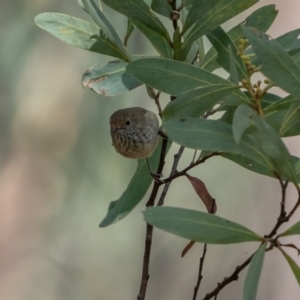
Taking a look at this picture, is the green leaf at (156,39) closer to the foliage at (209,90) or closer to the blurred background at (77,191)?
the foliage at (209,90)

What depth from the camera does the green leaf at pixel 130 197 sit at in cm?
66

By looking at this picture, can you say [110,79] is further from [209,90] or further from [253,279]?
[253,279]

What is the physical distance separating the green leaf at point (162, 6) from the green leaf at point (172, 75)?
133mm

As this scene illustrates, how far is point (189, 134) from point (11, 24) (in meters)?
0.94

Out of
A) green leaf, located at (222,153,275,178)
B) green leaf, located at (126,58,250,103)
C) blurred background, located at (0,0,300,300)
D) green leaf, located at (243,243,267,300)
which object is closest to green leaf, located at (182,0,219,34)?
green leaf, located at (126,58,250,103)

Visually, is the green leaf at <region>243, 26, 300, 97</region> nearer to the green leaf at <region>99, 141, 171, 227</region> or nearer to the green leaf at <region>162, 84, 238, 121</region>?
the green leaf at <region>162, 84, 238, 121</region>

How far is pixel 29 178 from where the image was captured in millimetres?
1283

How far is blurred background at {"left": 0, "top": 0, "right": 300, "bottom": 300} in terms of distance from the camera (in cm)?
126

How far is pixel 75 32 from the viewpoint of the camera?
0.68 meters

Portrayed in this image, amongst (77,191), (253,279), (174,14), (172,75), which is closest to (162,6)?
(174,14)

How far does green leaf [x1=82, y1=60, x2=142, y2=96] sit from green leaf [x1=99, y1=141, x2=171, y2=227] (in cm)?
15

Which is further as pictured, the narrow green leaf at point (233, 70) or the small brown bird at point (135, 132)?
the small brown bird at point (135, 132)

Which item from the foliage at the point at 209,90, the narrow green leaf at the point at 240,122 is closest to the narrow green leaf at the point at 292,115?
the foliage at the point at 209,90

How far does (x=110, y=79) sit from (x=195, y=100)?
0.80 feet
